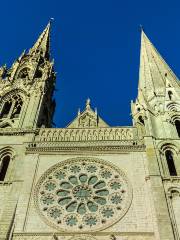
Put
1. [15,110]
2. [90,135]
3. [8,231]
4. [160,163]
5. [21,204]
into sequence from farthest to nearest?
[15,110] < [90,135] < [160,163] < [21,204] < [8,231]

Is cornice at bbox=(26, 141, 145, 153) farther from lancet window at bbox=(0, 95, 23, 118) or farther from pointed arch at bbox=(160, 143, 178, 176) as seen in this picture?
lancet window at bbox=(0, 95, 23, 118)

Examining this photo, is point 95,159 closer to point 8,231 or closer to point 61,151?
point 61,151

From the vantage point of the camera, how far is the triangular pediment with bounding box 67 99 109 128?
2084 centimetres

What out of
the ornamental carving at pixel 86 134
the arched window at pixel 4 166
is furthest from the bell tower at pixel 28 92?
the arched window at pixel 4 166

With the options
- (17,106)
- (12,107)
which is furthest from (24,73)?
(12,107)

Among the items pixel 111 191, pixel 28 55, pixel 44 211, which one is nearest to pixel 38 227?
Answer: pixel 44 211

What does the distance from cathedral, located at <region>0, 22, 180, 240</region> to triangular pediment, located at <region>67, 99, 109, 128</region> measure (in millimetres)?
53

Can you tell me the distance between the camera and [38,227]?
15031mm

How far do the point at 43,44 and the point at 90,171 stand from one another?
1608cm

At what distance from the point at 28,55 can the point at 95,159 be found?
12966 mm

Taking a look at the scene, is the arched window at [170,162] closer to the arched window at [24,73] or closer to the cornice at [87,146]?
the cornice at [87,146]

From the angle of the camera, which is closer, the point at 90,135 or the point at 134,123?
the point at 90,135

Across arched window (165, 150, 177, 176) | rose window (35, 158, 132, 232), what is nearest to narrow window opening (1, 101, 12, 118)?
rose window (35, 158, 132, 232)

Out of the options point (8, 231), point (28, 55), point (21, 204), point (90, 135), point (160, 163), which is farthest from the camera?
point (28, 55)
